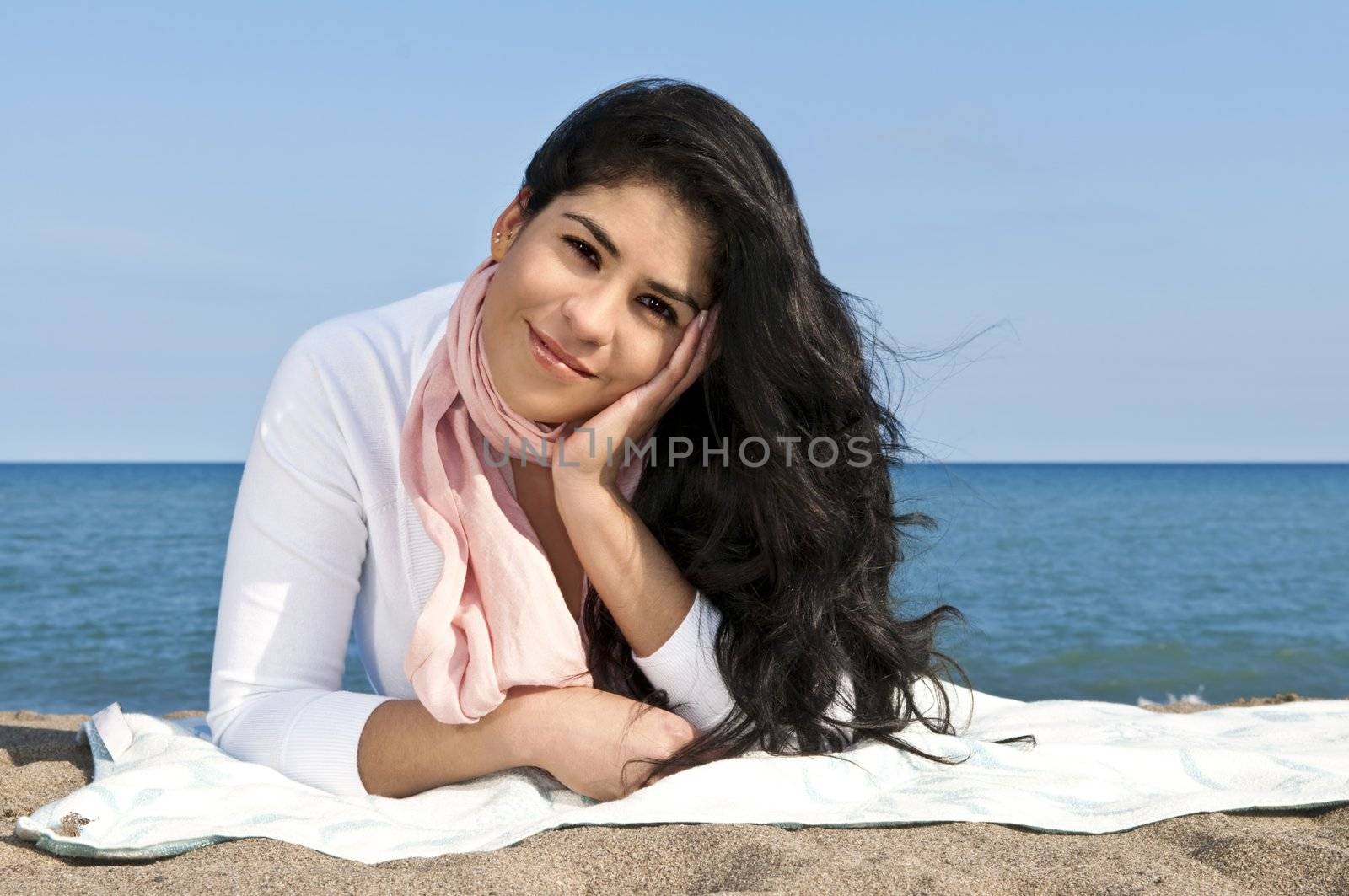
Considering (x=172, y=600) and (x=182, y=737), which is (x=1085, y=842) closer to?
(x=182, y=737)

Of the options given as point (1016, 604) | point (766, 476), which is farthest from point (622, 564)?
point (1016, 604)

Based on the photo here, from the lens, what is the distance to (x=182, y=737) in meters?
2.88

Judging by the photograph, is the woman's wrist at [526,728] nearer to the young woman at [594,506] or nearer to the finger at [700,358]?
the young woman at [594,506]

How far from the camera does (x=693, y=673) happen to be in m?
2.71

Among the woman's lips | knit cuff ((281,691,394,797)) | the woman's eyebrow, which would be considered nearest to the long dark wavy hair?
the woman's eyebrow

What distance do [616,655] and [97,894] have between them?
131 cm

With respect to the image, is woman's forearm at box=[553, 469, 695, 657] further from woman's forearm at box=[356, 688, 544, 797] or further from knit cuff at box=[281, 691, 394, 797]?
knit cuff at box=[281, 691, 394, 797]

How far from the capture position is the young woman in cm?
254

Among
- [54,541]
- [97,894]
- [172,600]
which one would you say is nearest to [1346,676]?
[97,894]

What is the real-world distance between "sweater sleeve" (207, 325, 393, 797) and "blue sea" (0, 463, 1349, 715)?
1.44 m

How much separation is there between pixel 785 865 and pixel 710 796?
0.42 m

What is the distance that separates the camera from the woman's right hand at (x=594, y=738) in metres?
2.50

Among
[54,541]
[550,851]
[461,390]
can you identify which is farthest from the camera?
[54,541]

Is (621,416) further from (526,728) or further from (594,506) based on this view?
(526,728)
